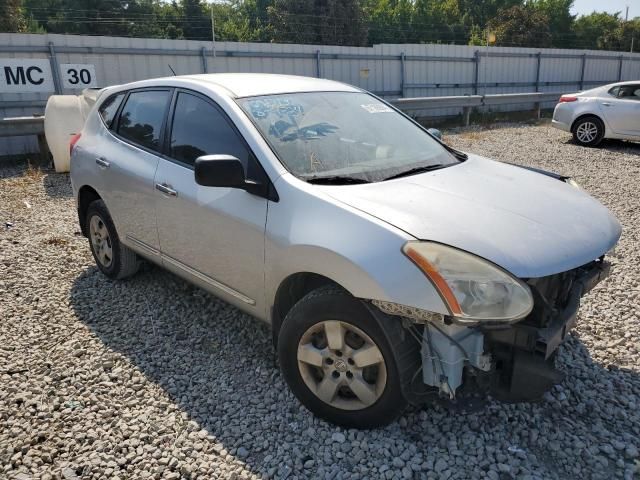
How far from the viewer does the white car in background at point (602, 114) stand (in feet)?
34.5

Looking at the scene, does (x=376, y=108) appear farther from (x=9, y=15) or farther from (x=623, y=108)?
(x=9, y=15)

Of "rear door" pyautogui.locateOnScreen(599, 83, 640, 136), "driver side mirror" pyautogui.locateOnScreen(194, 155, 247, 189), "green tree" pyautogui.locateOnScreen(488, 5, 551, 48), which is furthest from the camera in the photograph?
"green tree" pyautogui.locateOnScreen(488, 5, 551, 48)

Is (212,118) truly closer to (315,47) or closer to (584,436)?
(584,436)

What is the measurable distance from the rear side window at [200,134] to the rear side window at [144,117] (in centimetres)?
21

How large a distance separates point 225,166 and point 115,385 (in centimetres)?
154

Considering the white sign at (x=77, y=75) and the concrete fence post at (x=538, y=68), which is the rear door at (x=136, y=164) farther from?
the concrete fence post at (x=538, y=68)

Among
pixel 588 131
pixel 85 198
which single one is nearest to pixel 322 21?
pixel 588 131

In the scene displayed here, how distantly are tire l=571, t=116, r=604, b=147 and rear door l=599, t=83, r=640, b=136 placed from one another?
0.24 metres

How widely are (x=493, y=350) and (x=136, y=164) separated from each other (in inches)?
110

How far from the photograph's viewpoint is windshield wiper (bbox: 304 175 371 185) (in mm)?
2842

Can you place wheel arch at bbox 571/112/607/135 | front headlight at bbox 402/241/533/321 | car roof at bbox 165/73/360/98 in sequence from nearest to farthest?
1. front headlight at bbox 402/241/533/321
2. car roof at bbox 165/73/360/98
3. wheel arch at bbox 571/112/607/135

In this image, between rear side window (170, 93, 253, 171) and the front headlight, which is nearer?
the front headlight

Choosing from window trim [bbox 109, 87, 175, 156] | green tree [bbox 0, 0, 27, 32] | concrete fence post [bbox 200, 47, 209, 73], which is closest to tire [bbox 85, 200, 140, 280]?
window trim [bbox 109, 87, 175, 156]

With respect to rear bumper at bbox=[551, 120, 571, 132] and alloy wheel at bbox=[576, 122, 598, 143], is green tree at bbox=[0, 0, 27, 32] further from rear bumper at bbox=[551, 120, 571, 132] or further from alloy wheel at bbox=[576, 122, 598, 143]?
alloy wheel at bbox=[576, 122, 598, 143]
